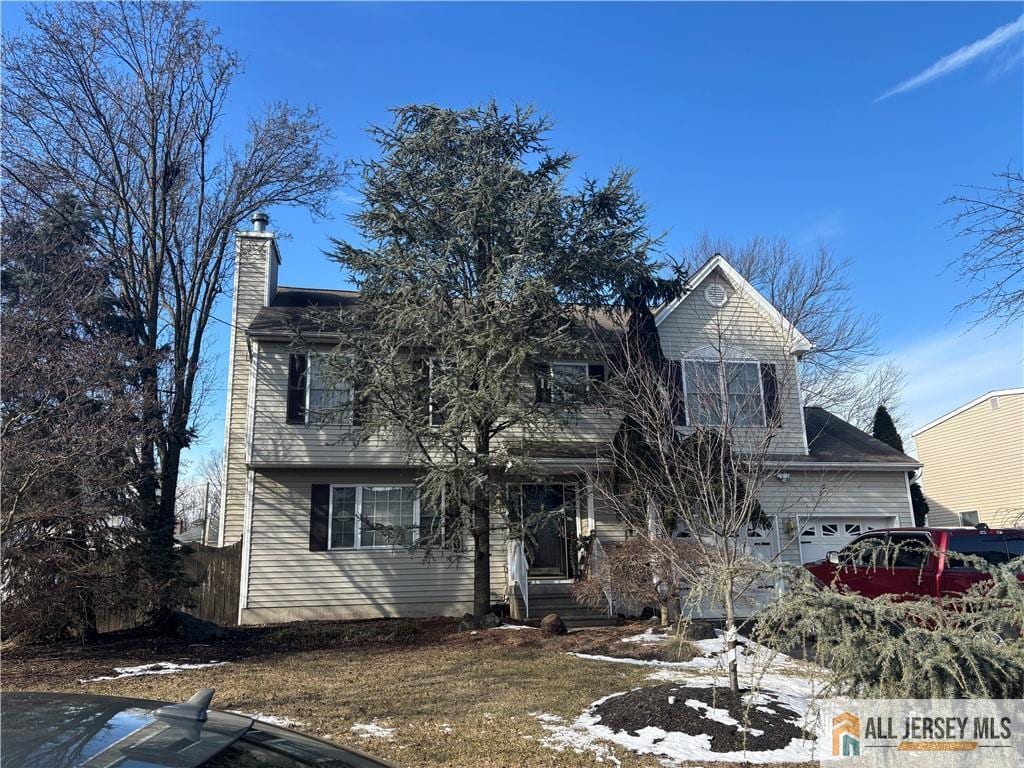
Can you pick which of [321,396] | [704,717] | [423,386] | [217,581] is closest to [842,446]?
[423,386]

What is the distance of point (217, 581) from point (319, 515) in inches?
115

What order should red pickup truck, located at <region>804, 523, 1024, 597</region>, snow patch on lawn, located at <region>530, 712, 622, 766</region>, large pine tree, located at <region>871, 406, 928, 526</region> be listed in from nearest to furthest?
snow patch on lawn, located at <region>530, 712, 622, 766</region>, red pickup truck, located at <region>804, 523, 1024, 597</region>, large pine tree, located at <region>871, 406, 928, 526</region>

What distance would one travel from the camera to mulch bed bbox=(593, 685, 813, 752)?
5488 millimetres

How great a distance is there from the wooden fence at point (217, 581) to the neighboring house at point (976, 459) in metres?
22.4

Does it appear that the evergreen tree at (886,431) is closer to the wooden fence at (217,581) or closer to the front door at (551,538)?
the front door at (551,538)

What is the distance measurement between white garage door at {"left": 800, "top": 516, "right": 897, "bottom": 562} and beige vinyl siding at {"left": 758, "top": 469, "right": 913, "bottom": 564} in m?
0.11

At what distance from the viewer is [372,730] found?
5.96 metres

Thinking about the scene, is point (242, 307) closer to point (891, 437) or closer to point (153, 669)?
point (153, 669)

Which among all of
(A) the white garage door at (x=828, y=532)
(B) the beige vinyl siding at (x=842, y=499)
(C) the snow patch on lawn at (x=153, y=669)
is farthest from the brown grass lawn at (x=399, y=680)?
(A) the white garage door at (x=828, y=532)

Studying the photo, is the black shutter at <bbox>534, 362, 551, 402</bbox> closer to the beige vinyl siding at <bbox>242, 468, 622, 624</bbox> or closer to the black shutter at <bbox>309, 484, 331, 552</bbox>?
the beige vinyl siding at <bbox>242, 468, 622, 624</bbox>

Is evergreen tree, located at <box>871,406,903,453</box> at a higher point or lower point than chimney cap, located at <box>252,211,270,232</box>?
lower

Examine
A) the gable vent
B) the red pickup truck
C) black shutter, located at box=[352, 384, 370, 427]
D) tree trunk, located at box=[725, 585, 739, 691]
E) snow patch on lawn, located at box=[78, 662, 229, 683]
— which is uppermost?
the gable vent

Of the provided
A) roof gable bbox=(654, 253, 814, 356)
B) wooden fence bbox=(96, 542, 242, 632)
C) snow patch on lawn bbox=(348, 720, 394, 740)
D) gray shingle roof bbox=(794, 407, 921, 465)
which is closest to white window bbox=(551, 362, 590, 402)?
roof gable bbox=(654, 253, 814, 356)

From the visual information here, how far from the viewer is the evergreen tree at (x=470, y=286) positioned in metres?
11.4
